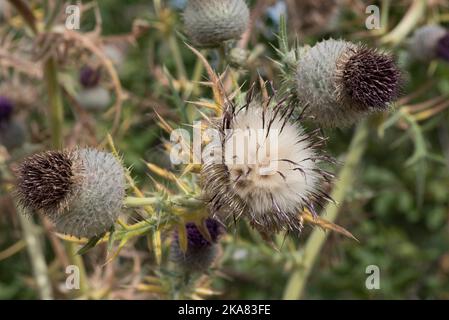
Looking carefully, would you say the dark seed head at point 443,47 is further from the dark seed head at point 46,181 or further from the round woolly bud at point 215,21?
the dark seed head at point 46,181

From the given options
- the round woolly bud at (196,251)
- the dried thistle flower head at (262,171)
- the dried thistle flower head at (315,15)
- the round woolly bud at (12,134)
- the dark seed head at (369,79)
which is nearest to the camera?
the dried thistle flower head at (262,171)

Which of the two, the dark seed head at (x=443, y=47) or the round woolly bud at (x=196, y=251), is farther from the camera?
the dark seed head at (x=443, y=47)

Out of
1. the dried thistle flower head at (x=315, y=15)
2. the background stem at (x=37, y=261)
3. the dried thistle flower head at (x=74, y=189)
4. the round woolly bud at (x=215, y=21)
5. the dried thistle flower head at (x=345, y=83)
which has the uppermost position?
the dried thistle flower head at (x=315, y=15)

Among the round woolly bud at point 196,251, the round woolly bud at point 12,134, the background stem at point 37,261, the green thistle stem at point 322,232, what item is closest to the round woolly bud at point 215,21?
the round woolly bud at point 196,251

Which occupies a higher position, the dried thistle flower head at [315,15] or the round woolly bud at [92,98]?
the dried thistle flower head at [315,15]

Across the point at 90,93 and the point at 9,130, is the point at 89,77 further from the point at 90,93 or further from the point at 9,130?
the point at 9,130

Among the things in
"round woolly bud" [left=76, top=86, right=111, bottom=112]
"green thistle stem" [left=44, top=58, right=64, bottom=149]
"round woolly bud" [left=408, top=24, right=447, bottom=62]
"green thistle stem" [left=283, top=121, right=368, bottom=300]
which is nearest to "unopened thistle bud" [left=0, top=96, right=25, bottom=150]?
"round woolly bud" [left=76, top=86, right=111, bottom=112]

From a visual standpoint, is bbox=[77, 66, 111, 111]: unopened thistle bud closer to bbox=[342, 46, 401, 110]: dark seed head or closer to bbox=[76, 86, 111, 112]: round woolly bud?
bbox=[76, 86, 111, 112]: round woolly bud

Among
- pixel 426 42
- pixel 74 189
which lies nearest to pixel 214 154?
pixel 74 189
